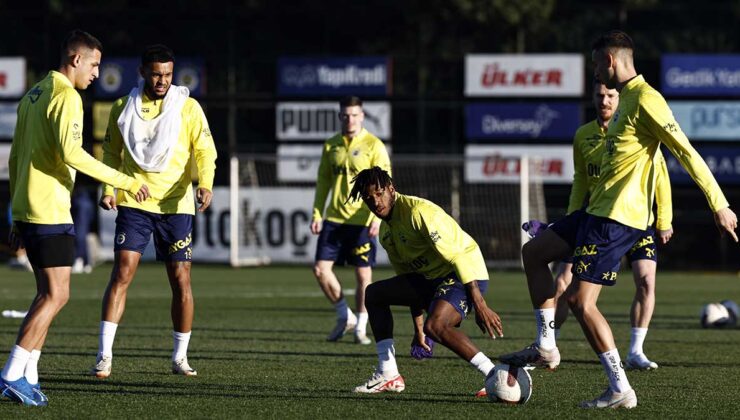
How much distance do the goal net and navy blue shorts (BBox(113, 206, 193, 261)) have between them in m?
19.6

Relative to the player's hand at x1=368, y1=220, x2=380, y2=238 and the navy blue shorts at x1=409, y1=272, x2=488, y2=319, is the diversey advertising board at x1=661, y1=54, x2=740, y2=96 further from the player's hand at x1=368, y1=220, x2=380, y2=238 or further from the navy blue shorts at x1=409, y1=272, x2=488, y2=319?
the navy blue shorts at x1=409, y1=272, x2=488, y2=319

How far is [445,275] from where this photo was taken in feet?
27.5

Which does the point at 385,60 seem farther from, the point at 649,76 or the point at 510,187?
the point at 649,76

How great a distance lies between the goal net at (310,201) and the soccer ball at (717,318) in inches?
581

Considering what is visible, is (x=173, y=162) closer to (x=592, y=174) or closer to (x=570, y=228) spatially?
(x=570, y=228)

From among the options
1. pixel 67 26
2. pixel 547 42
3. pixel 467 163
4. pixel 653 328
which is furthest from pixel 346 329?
pixel 67 26

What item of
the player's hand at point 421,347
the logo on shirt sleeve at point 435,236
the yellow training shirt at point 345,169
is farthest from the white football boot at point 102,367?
the yellow training shirt at point 345,169

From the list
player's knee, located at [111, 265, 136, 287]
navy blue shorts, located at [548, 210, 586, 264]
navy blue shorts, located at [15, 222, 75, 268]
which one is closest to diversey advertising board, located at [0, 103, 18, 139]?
player's knee, located at [111, 265, 136, 287]

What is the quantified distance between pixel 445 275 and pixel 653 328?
640 cm

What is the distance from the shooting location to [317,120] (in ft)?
98.3

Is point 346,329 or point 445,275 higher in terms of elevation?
point 445,275

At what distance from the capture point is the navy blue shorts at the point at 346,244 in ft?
42.2

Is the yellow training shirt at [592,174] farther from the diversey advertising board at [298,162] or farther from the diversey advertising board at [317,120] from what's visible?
the diversey advertising board at [298,162]

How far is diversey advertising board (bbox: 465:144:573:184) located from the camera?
2916 cm
